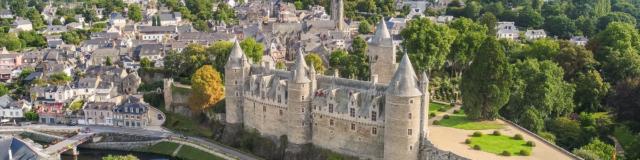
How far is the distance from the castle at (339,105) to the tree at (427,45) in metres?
7.28

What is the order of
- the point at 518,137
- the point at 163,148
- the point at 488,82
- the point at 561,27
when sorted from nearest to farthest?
the point at 518,137 → the point at 488,82 → the point at 163,148 → the point at 561,27

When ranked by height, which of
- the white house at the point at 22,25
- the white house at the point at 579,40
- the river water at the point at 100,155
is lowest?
the river water at the point at 100,155

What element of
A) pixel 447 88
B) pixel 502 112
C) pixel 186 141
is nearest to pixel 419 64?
pixel 447 88

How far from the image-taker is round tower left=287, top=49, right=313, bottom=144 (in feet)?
184

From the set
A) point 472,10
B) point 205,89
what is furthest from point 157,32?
point 472,10

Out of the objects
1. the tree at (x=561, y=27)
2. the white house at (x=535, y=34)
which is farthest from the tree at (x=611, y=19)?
the white house at (x=535, y=34)

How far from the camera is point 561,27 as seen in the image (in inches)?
4491

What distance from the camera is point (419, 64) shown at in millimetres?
70375

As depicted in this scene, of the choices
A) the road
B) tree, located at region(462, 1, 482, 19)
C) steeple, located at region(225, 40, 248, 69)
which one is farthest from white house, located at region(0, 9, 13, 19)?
steeple, located at region(225, 40, 248, 69)

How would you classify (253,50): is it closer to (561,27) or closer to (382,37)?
(382,37)

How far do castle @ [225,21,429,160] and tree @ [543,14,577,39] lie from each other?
2379 inches

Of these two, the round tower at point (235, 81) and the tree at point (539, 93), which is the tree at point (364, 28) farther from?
the round tower at point (235, 81)

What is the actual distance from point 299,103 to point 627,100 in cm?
3017

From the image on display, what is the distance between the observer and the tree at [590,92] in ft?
218
